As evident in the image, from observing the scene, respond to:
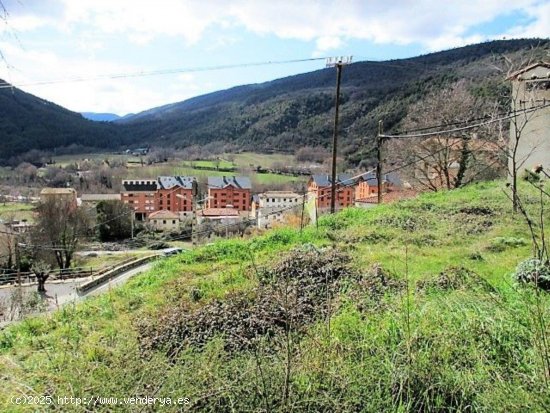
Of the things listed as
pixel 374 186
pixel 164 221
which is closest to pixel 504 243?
pixel 374 186

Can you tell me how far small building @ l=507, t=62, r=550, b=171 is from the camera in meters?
11.8

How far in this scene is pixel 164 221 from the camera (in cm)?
4847

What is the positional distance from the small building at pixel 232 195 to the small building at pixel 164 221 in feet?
15.2

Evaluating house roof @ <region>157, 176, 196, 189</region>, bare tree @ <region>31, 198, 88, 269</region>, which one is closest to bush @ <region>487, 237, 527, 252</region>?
bare tree @ <region>31, 198, 88, 269</region>

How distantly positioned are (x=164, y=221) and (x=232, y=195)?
26.4 feet

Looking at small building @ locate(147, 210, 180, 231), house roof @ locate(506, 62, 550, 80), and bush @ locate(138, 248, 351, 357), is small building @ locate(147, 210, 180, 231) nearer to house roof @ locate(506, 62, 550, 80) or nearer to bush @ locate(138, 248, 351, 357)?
house roof @ locate(506, 62, 550, 80)

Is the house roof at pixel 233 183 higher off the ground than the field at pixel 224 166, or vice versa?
the field at pixel 224 166

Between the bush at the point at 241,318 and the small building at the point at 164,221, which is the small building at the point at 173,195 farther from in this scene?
the bush at the point at 241,318

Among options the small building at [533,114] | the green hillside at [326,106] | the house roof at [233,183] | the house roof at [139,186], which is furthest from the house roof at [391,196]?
the house roof at [139,186]

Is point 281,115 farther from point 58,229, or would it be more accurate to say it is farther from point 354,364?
point 354,364

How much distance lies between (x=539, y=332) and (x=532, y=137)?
479 inches

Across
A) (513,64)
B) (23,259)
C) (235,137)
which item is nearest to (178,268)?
(513,64)

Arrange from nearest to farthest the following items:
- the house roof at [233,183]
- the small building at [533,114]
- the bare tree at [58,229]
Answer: the small building at [533,114] → the bare tree at [58,229] → the house roof at [233,183]

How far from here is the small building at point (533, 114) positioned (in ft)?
38.8
